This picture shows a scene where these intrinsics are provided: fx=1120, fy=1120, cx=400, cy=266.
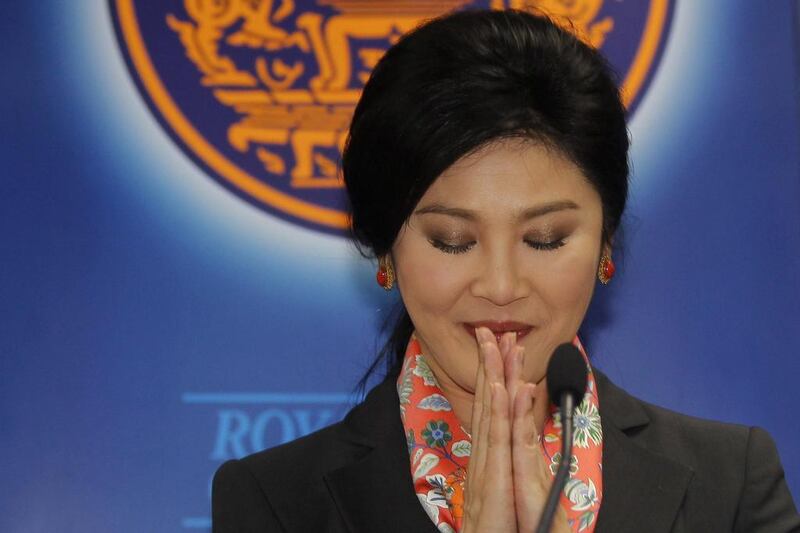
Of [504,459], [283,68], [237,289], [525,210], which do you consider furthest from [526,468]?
[283,68]

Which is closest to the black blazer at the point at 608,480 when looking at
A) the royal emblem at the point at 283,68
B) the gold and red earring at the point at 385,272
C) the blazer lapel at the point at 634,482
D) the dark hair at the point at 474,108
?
the blazer lapel at the point at 634,482

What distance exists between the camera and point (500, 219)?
1528 mm

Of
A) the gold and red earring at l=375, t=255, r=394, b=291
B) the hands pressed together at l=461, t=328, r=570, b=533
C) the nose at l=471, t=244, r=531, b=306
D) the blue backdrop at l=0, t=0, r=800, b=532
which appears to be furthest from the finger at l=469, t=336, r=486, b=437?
the blue backdrop at l=0, t=0, r=800, b=532

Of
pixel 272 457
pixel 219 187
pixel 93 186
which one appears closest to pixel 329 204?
pixel 219 187

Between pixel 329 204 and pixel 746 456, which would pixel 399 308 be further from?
pixel 746 456

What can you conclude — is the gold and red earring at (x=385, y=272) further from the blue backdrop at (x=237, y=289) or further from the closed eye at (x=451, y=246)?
the blue backdrop at (x=237, y=289)

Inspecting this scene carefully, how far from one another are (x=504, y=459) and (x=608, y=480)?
0.33 metres

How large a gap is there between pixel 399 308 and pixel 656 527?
0.71m

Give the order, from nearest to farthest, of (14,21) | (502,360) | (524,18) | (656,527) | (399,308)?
(502,360)
(656,527)
(524,18)
(399,308)
(14,21)

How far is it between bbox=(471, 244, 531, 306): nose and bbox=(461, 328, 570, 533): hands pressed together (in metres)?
0.12

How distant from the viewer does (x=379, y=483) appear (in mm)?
1657

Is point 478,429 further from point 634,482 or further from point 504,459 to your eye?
point 634,482

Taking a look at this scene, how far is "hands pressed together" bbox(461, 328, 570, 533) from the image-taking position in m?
1.33

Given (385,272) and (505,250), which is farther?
(385,272)
